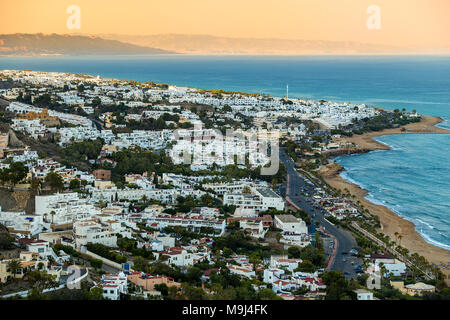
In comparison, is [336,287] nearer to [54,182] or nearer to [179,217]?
[179,217]

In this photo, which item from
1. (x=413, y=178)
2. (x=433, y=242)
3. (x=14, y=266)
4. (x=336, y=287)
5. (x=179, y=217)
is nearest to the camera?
Answer: (x=14, y=266)

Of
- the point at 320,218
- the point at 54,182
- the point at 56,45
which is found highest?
the point at 56,45

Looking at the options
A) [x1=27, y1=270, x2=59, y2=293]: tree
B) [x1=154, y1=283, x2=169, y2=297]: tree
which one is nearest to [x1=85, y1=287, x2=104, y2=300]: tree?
[x1=27, y1=270, x2=59, y2=293]: tree

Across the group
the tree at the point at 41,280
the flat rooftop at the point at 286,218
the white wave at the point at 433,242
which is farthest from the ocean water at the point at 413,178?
the tree at the point at 41,280

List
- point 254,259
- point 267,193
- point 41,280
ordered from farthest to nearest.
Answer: point 267,193 → point 254,259 → point 41,280

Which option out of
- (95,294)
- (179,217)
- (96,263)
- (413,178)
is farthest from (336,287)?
(413,178)
